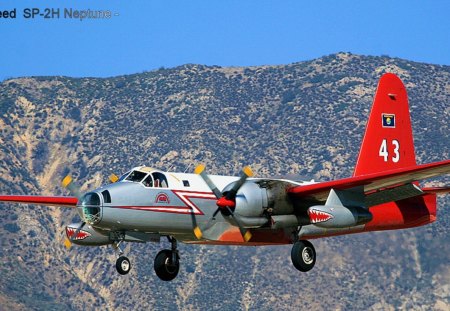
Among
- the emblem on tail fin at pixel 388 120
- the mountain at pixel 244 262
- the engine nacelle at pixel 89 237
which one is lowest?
the engine nacelle at pixel 89 237

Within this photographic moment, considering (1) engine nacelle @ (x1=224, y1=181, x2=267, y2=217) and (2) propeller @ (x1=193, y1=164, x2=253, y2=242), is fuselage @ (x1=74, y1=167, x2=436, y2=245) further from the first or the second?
(2) propeller @ (x1=193, y1=164, x2=253, y2=242)

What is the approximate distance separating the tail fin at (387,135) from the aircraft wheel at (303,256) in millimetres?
6008

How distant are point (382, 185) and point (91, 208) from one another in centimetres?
1171

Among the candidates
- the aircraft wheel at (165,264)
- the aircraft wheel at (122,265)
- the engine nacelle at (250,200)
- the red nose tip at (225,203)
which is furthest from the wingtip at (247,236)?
the aircraft wheel at (122,265)

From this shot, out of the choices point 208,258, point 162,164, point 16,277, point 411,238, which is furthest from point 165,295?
point 411,238

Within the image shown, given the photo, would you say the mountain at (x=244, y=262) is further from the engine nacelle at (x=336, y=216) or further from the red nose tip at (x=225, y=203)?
the red nose tip at (x=225, y=203)

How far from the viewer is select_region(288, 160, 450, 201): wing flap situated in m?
46.6

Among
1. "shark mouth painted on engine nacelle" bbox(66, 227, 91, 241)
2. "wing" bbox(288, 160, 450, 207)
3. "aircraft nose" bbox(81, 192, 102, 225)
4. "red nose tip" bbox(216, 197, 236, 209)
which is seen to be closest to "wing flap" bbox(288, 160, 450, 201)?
"wing" bbox(288, 160, 450, 207)

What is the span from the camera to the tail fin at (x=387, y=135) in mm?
54594

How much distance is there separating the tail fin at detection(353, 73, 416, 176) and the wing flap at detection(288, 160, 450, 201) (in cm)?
451

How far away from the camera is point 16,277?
530 ft

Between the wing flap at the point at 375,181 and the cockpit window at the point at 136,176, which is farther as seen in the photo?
the cockpit window at the point at 136,176

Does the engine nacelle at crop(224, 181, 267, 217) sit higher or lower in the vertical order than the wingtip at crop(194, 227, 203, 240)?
higher

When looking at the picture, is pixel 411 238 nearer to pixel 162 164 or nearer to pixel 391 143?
pixel 391 143
